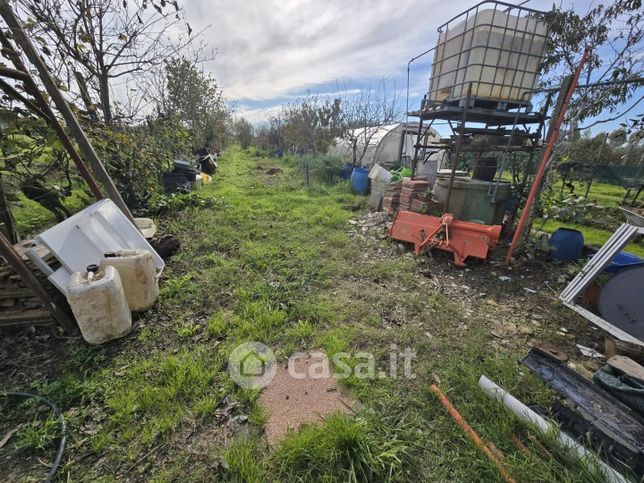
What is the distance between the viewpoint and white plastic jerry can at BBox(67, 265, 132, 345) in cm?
213

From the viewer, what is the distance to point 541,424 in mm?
1660

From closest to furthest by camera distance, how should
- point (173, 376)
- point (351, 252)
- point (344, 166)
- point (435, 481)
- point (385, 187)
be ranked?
1. point (435, 481)
2. point (173, 376)
3. point (351, 252)
4. point (385, 187)
5. point (344, 166)

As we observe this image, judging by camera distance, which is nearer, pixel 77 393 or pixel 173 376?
pixel 77 393

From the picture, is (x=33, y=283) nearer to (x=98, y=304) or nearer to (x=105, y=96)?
(x=98, y=304)

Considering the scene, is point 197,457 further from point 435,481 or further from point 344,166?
point 344,166

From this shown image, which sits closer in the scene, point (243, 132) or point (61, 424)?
point (61, 424)

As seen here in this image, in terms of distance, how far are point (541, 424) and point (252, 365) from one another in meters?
2.10

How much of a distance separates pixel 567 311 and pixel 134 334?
466cm

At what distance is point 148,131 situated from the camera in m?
5.82

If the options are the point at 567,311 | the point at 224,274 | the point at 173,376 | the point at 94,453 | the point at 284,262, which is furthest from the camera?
the point at 284,262

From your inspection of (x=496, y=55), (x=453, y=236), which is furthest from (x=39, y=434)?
(x=496, y=55)

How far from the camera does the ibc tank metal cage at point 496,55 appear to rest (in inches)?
159

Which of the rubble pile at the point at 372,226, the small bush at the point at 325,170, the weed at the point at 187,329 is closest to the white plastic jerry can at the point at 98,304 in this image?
the weed at the point at 187,329

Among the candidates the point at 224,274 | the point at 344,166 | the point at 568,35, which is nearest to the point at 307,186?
the point at 344,166
